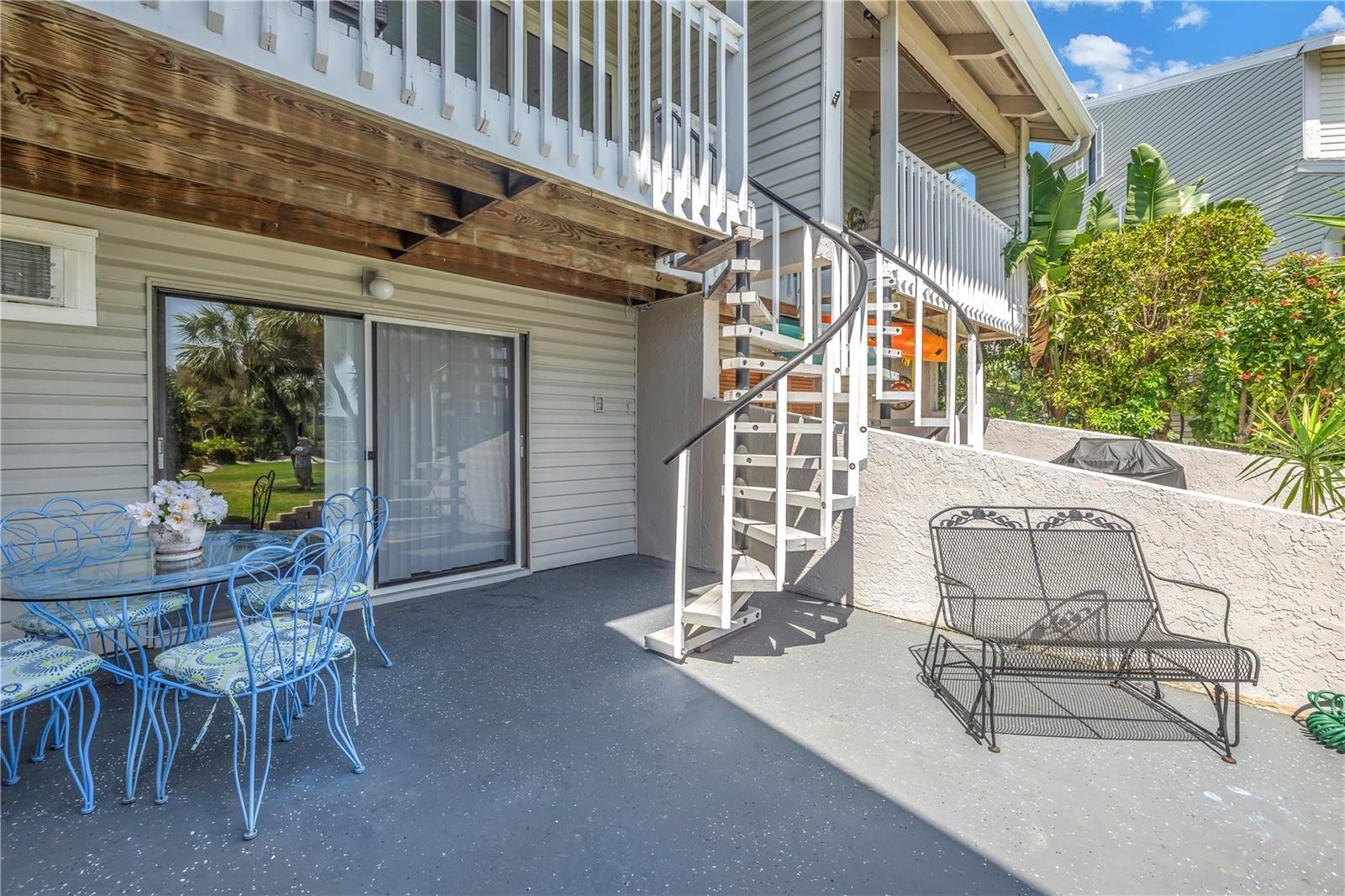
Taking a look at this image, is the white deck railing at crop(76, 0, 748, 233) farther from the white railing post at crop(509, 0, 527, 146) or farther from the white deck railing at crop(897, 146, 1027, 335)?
the white deck railing at crop(897, 146, 1027, 335)

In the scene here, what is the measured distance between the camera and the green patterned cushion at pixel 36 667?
1884 mm

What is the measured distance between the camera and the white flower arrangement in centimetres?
239

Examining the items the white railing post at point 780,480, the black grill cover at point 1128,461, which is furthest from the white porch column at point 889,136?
the white railing post at point 780,480

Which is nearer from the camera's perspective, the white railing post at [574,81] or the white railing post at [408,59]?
the white railing post at [408,59]

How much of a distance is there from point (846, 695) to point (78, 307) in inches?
175

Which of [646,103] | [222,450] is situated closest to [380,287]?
[222,450]

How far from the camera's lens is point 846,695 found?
2.93 metres

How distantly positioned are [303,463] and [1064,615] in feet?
15.4

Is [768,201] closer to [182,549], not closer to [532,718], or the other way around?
[532,718]

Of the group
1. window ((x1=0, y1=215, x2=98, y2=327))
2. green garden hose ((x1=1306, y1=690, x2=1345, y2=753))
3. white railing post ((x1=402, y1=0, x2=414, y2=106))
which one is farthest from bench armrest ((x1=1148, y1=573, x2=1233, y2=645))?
window ((x1=0, y1=215, x2=98, y2=327))

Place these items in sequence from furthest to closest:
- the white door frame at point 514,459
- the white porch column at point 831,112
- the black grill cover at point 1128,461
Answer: the white porch column at point 831,112 → the black grill cover at point 1128,461 → the white door frame at point 514,459

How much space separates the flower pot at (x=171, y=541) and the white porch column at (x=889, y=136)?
4.93 m

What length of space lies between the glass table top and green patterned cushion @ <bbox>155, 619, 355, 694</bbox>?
0.82 ft

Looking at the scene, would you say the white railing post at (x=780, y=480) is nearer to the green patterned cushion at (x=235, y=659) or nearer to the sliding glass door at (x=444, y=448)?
the green patterned cushion at (x=235, y=659)
